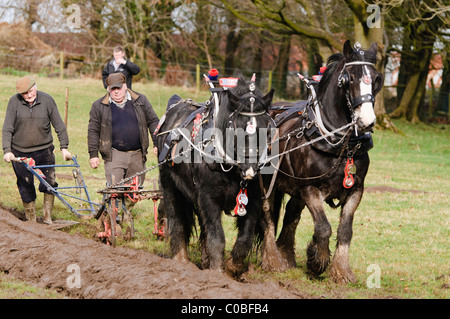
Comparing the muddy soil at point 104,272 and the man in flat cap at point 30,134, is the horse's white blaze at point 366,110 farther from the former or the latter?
the man in flat cap at point 30,134

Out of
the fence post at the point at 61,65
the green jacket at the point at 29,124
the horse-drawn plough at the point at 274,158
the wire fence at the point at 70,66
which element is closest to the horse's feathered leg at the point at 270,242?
the horse-drawn plough at the point at 274,158

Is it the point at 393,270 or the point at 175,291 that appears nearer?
the point at 175,291

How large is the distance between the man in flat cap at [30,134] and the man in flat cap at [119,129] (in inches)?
33.9

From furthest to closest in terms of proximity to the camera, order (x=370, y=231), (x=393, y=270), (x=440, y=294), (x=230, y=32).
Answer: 1. (x=230, y=32)
2. (x=370, y=231)
3. (x=393, y=270)
4. (x=440, y=294)

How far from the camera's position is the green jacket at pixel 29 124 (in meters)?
8.84

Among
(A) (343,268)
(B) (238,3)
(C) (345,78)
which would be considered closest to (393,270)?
(A) (343,268)

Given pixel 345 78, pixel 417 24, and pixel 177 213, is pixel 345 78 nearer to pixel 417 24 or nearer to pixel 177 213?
pixel 177 213

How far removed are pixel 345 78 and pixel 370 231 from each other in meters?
3.71

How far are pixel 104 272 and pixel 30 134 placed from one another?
3.73 m

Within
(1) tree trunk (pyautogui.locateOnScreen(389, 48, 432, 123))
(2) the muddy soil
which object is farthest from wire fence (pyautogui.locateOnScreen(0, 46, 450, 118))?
(2) the muddy soil

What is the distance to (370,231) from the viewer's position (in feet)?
30.1

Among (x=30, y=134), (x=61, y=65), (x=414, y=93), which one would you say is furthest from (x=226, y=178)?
(x=414, y=93)

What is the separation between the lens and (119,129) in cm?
815
